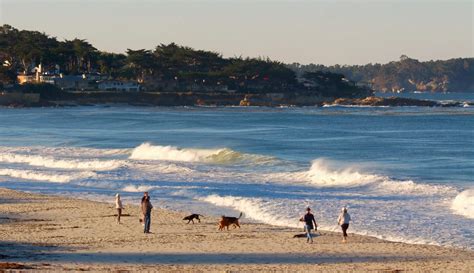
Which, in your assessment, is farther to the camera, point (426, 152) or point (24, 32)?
point (24, 32)

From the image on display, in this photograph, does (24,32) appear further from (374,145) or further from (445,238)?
(445,238)

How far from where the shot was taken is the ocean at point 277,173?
24.9 meters

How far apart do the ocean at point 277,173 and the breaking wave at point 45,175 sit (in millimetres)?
54

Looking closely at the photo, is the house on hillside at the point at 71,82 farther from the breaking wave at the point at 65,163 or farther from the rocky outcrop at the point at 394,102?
the breaking wave at the point at 65,163

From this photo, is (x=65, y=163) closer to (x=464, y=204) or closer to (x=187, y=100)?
(x=464, y=204)

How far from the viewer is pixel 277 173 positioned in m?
37.4

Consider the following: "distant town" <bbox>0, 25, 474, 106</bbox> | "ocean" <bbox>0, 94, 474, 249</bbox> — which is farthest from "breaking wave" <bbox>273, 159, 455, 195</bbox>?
"distant town" <bbox>0, 25, 474, 106</bbox>

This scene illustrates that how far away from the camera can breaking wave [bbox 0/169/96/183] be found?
35938 mm

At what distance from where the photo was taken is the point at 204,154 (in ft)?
157

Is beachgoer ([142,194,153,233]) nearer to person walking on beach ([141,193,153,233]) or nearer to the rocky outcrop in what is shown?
person walking on beach ([141,193,153,233])

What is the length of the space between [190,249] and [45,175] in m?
19.2

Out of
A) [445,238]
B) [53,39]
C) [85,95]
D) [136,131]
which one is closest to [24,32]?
[53,39]

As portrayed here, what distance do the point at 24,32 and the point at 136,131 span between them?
325 ft

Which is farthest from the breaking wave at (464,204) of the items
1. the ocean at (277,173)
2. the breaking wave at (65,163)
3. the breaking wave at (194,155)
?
the breaking wave at (65,163)
